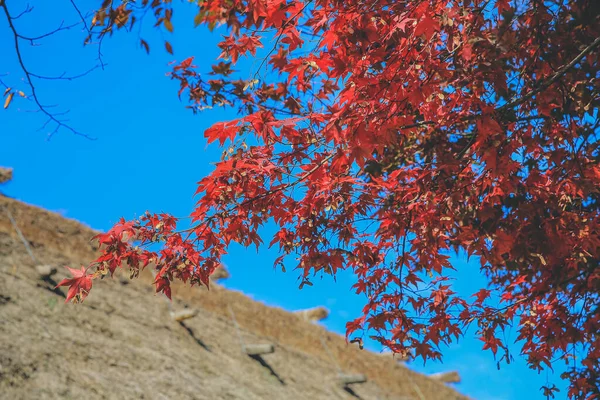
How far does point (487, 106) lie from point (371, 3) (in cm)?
96

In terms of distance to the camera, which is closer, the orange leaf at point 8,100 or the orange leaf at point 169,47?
the orange leaf at point 8,100

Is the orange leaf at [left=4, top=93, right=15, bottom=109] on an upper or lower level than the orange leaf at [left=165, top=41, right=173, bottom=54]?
lower

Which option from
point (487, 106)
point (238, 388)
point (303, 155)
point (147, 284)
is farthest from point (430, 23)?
point (147, 284)

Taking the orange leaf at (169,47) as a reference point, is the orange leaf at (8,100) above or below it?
below

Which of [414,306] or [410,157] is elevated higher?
[410,157]

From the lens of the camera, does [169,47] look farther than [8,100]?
Yes

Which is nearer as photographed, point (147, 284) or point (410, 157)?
point (410, 157)

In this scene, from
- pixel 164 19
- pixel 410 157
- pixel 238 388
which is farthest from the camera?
pixel 238 388

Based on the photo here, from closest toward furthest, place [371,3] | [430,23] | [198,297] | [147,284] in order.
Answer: [430,23] < [371,3] < [147,284] < [198,297]

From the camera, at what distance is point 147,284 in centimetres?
1281

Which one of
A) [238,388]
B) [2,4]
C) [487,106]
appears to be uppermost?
[487,106]

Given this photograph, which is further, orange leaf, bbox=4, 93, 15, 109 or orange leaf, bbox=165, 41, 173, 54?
orange leaf, bbox=165, 41, 173, 54

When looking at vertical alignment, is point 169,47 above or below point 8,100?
above

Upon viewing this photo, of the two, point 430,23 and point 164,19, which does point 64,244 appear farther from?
point 430,23
